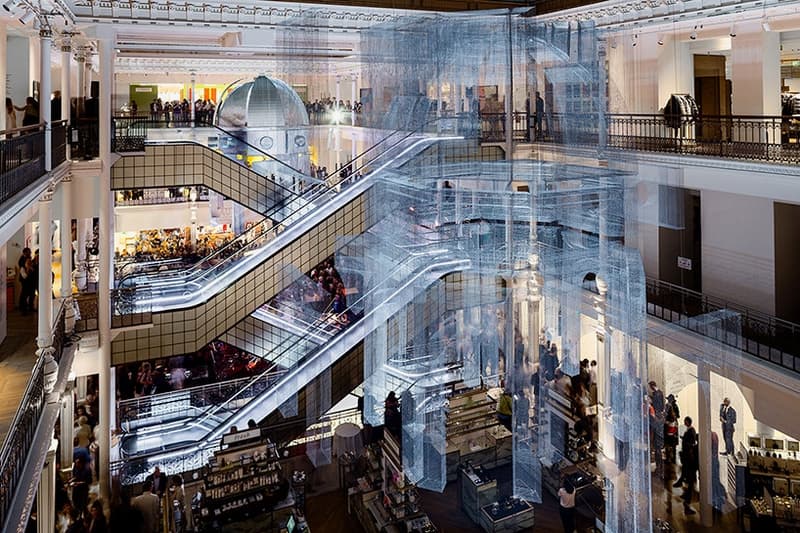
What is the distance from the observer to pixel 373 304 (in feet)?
29.0

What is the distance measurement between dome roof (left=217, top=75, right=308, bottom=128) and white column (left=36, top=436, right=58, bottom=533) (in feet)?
24.2

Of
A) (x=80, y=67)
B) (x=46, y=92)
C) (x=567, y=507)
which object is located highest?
(x=80, y=67)

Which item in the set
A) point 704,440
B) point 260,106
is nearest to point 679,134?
point 704,440

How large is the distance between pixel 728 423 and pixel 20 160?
8.60 metres

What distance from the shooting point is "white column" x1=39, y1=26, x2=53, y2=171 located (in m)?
6.46

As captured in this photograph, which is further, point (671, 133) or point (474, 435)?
point (671, 133)

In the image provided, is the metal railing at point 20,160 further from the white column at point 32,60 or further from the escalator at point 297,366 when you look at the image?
the escalator at point 297,366

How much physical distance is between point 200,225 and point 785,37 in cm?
1310

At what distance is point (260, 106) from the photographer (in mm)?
12375

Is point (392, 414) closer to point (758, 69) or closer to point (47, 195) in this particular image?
point (47, 195)

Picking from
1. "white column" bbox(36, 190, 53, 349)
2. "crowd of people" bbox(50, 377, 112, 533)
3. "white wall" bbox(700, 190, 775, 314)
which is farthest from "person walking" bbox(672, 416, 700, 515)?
"white column" bbox(36, 190, 53, 349)

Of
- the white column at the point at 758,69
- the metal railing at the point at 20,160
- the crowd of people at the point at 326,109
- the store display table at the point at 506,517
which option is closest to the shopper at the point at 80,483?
the metal railing at the point at 20,160

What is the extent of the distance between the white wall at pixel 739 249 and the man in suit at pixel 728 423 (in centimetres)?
159

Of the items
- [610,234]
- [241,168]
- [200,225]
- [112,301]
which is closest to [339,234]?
[241,168]
